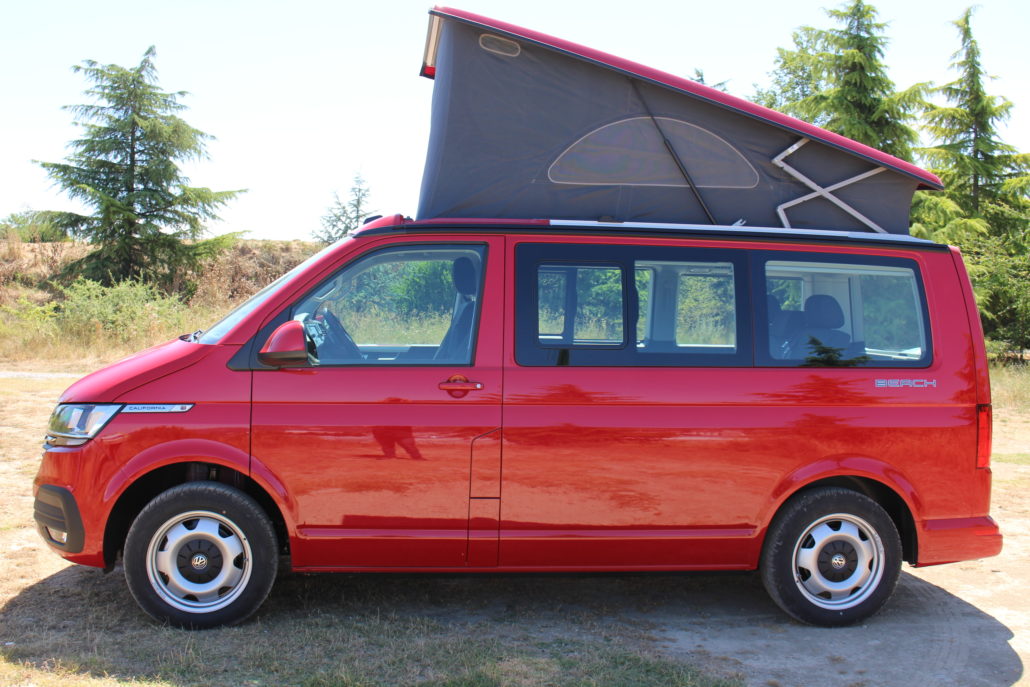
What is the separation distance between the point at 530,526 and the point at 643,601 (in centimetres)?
113

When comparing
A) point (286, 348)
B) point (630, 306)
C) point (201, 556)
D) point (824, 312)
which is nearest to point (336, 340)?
point (286, 348)

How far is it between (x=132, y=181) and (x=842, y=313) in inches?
1011

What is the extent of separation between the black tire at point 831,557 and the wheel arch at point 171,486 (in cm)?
264

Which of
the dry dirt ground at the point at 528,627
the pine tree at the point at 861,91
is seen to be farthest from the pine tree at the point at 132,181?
the dry dirt ground at the point at 528,627

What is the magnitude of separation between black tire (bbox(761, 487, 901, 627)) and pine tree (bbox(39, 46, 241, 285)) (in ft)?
82.0

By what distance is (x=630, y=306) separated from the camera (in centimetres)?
468

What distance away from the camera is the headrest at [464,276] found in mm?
4656

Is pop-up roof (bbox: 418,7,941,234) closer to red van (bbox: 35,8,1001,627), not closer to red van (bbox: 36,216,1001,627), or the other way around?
red van (bbox: 35,8,1001,627)

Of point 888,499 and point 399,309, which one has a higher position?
point 399,309

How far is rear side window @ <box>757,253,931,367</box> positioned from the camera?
4.82m

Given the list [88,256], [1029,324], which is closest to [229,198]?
[88,256]

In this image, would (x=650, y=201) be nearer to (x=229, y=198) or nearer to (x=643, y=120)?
(x=643, y=120)

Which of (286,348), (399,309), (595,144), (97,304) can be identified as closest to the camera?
(286,348)

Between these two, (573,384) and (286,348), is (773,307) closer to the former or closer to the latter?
(573,384)
